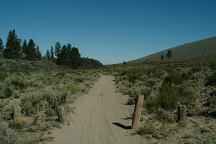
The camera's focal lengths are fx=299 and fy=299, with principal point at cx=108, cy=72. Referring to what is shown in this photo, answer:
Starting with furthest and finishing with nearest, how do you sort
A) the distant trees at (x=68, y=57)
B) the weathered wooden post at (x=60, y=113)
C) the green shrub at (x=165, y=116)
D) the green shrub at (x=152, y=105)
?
1. the distant trees at (x=68, y=57)
2. the green shrub at (x=152, y=105)
3. the weathered wooden post at (x=60, y=113)
4. the green shrub at (x=165, y=116)

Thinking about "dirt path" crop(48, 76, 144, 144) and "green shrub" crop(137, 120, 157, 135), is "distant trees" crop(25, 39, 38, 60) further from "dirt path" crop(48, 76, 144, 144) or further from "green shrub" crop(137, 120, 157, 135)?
"green shrub" crop(137, 120, 157, 135)

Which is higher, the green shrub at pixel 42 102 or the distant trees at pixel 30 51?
the distant trees at pixel 30 51

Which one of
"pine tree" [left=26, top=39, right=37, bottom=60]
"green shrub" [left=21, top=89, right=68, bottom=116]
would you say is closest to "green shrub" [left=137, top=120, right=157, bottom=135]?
"green shrub" [left=21, top=89, right=68, bottom=116]

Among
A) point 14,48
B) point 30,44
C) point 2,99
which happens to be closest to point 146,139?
point 2,99

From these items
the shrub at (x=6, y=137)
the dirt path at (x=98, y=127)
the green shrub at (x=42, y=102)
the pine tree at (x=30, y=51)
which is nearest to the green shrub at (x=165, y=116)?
the dirt path at (x=98, y=127)

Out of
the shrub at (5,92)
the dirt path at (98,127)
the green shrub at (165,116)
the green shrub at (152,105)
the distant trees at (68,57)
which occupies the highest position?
the distant trees at (68,57)

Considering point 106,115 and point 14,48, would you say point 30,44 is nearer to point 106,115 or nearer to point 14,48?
point 14,48

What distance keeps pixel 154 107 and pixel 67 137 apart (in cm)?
502

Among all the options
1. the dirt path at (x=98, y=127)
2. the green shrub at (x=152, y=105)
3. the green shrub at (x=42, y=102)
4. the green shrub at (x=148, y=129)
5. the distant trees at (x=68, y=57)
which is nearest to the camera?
the dirt path at (x=98, y=127)

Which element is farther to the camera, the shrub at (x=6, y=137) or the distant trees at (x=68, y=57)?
the distant trees at (x=68, y=57)

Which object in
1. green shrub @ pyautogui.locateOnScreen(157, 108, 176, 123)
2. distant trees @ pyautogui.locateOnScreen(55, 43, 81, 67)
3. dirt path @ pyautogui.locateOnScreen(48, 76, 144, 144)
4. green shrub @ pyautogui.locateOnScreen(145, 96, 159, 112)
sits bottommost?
dirt path @ pyautogui.locateOnScreen(48, 76, 144, 144)

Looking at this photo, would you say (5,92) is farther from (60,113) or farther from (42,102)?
(60,113)

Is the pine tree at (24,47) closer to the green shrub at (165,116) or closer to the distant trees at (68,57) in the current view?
the distant trees at (68,57)

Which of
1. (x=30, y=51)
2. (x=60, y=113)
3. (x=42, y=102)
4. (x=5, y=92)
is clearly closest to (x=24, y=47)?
(x=30, y=51)
